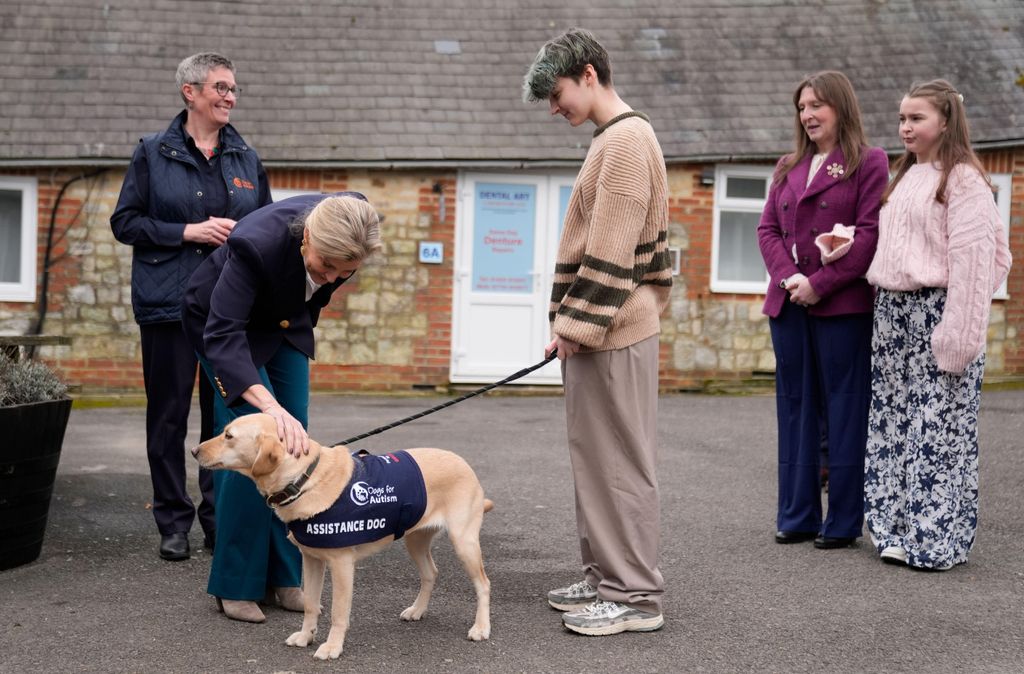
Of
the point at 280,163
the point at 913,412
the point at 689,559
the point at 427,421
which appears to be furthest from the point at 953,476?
the point at 280,163

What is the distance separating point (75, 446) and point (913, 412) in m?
6.73

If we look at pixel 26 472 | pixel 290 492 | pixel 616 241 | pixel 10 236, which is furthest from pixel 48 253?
pixel 616 241

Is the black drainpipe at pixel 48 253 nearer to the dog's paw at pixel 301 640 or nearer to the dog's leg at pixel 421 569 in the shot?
the dog's leg at pixel 421 569

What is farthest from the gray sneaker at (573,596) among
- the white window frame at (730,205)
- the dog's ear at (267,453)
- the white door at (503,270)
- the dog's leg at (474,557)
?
the white window frame at (730,205)

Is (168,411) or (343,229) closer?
(343,229)

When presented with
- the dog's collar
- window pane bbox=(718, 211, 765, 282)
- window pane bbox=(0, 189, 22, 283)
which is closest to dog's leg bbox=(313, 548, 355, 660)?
the dog's collar

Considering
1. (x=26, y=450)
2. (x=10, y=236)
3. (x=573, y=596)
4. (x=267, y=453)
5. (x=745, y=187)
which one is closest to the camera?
(x=267, y=453)

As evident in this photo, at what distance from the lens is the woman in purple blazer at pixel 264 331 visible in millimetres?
4551

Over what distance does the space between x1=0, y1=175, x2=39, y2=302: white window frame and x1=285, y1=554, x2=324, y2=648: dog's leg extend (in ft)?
36.1

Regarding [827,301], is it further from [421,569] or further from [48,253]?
[48,253]

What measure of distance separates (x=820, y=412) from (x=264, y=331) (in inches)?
126

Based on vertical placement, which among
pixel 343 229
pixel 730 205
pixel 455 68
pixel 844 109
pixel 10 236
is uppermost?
pixel 455 68

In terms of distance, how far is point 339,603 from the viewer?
4582 mm

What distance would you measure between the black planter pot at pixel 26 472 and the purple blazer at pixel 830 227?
145 inches
